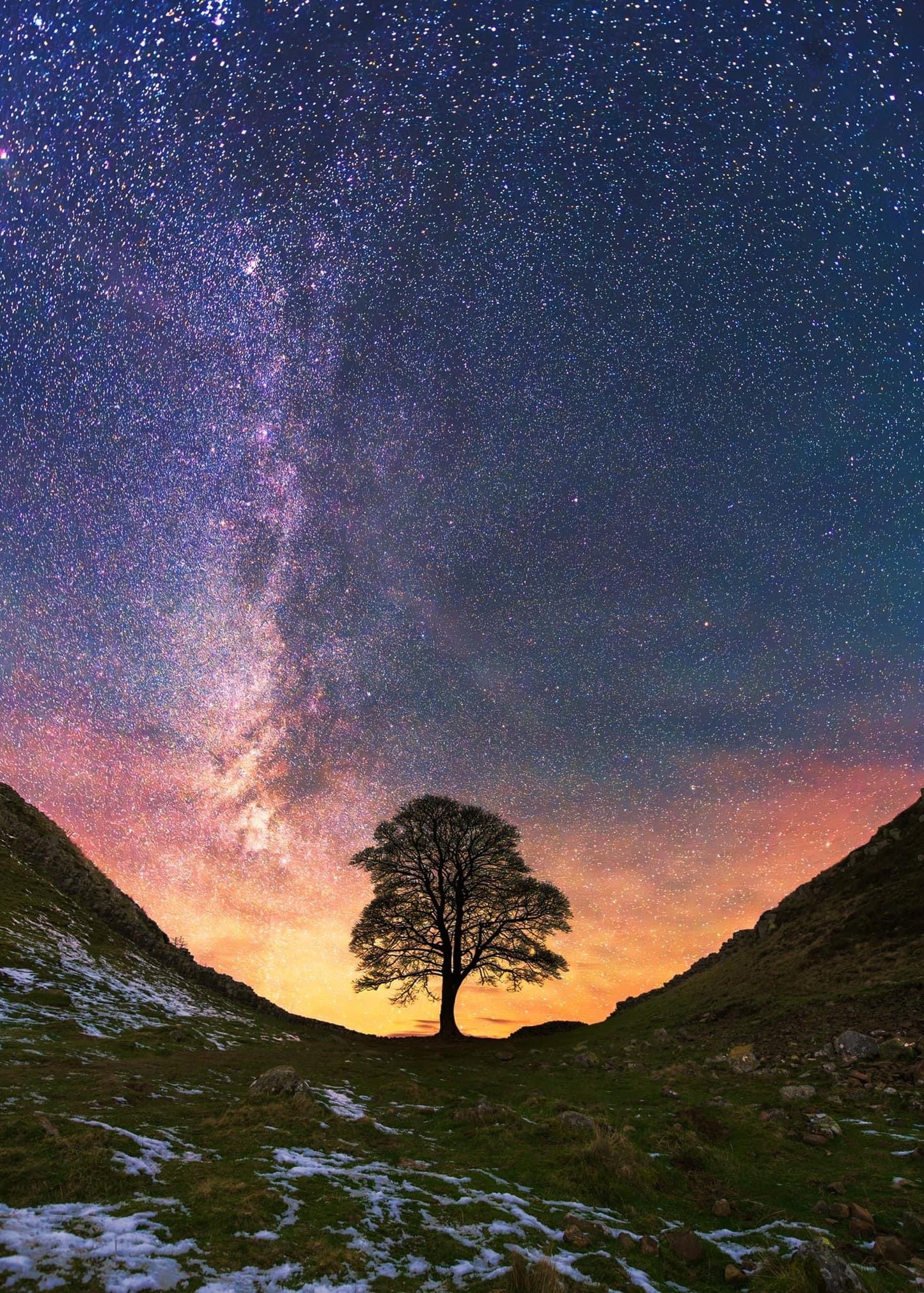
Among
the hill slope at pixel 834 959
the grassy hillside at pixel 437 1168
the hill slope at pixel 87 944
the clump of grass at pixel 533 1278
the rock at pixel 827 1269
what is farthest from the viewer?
the hill slope at pixel 87 944

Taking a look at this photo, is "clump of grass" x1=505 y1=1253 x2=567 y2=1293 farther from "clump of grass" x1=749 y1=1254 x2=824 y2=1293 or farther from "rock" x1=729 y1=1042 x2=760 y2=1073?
"rock" x1=729 y1=1042 x2=760 y2=1073

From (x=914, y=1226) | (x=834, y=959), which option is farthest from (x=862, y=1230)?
(x=834, y=959)

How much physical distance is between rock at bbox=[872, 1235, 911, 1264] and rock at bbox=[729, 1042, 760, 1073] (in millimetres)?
10413

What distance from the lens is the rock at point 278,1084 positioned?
1195cm

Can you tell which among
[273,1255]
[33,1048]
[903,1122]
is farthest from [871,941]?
[33,1048]

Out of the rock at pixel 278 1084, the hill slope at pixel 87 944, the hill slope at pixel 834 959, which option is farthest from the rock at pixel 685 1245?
the hill slope at pixel 87 944

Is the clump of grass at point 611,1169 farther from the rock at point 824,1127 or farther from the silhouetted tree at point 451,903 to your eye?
the silhouetted tree at point 451,903

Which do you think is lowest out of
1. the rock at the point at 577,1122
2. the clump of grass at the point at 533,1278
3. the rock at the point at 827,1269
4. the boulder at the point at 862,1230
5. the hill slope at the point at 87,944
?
the clump of grass at the point at 533,1278

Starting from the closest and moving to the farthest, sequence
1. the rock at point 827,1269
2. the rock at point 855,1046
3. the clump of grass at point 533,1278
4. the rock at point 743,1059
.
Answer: the clump of grass at point 533,1278 < the rock at point 827,1269 < the rock at point 855,1046 < the rock at point 743,1059

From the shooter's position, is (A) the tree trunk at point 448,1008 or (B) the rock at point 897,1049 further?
(A) the tree trunk at point 448,1008

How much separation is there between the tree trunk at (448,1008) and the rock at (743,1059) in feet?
61.3

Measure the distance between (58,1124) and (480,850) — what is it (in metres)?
27.7

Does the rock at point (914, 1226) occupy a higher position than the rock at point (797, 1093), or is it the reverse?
the rock at point (797, 1093)

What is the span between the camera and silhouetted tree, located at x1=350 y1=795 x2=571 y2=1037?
33.2 meters
